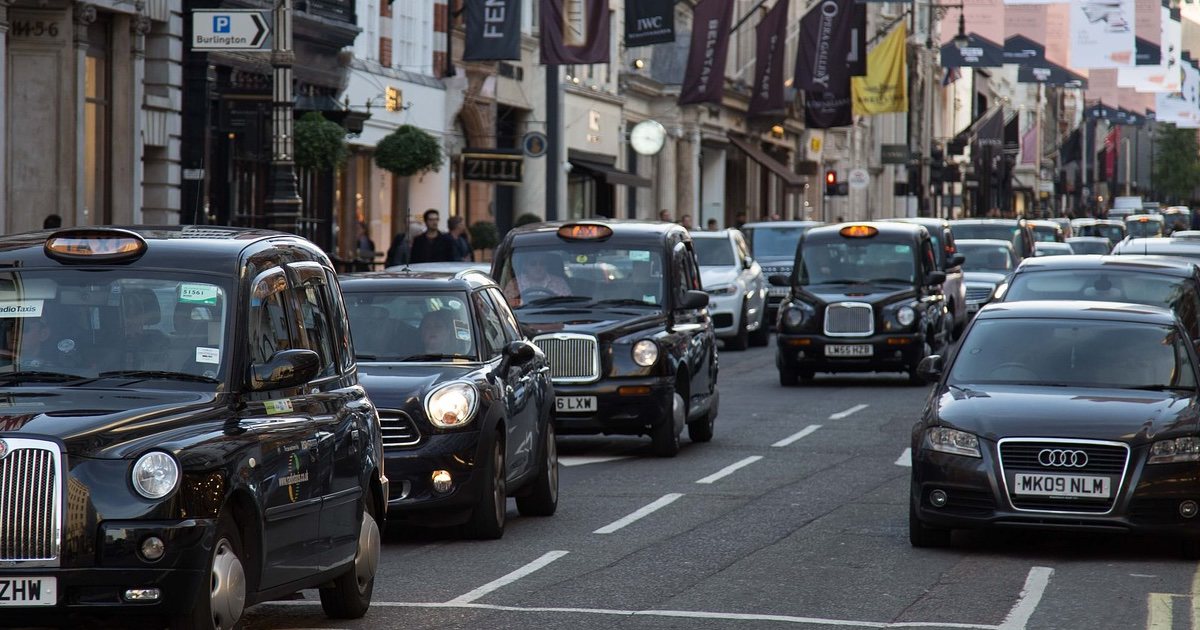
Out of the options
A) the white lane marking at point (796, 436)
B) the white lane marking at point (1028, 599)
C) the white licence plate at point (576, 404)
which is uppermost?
the white licence plate at point (576, 404)

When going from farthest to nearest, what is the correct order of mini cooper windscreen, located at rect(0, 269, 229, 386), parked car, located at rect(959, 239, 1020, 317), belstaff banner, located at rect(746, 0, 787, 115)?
belstaff banner, located at rect(746, 0, 787, 115)
parked car, located at rect(959, 239, 1020, 317)
mini cooper windscreen, located at rect(0, 269, 229, 386)

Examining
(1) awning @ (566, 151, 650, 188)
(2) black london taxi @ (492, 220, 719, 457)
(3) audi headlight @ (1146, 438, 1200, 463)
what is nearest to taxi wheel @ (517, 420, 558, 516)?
(2) black london taxi @ (492, 220, 719, 457)

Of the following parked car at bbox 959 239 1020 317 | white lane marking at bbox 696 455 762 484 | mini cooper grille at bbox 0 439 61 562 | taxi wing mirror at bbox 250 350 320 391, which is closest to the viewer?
mini cooper grille at bbox 0 439 61 562

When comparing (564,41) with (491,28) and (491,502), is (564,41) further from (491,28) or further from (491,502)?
(491,502)

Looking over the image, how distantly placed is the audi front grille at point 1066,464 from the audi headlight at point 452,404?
299cm

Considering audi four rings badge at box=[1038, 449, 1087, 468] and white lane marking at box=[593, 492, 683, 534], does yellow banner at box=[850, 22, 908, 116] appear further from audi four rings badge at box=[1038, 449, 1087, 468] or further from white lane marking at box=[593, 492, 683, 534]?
audi four rings badge at box=[1038, 449, 1087, 468]

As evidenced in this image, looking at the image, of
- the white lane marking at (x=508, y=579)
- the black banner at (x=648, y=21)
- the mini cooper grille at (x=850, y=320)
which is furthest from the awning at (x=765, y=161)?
the white lane marking at (x=508, y=579)

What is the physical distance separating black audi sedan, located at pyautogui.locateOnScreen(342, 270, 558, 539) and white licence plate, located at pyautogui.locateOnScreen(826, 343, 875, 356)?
1187 cm

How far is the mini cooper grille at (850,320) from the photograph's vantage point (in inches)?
999

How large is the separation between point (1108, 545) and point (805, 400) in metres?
11.4

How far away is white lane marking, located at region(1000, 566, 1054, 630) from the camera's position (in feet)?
31.2

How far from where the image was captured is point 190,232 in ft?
28.2

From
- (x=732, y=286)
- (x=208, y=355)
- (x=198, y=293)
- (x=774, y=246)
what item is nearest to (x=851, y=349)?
(x=732, y=286)

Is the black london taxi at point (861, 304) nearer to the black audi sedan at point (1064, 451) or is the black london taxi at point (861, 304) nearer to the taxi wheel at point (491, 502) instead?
the black audi sedan at point (1064, 451)
